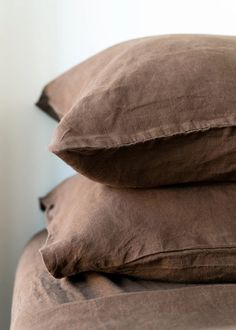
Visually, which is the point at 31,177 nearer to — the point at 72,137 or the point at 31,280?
the point at 31,280

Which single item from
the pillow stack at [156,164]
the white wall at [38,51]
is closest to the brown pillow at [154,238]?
the pillow stack at [156,164]

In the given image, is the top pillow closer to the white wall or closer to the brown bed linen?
the brown bed linen

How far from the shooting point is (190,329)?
47 centimetres

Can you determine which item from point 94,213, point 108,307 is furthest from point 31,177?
point 108,307

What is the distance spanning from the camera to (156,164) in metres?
0.62

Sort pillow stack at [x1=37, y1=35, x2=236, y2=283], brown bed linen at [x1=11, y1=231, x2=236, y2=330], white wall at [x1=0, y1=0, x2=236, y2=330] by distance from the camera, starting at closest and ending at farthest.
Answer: brown bed linen at [x1=11, y1=231, x2=236, y2=330]
pillow stack at [x1=37, y1=35, x2=236, y2=283]
white wall at [x1=0, y1=0, x2=236, y2=330]

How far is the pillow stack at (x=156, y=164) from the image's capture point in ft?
1.95

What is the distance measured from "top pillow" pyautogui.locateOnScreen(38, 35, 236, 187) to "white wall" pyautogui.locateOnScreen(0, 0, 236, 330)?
44 cm

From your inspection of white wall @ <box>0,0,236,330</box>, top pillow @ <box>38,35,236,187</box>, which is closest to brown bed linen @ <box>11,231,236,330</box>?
top pillow @ <box>38,35,236,187</box>

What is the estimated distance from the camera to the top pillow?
0.59 metres

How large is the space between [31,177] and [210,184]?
0.55 m

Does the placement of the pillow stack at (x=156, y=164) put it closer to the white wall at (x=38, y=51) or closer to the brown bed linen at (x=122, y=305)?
the brown bed linen at (x=122, y=305)

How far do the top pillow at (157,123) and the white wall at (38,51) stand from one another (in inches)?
17.4

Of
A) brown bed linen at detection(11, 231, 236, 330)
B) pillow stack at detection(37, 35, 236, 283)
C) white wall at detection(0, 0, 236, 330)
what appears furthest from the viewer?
white wall at detection(0, 0, 236, 330)
